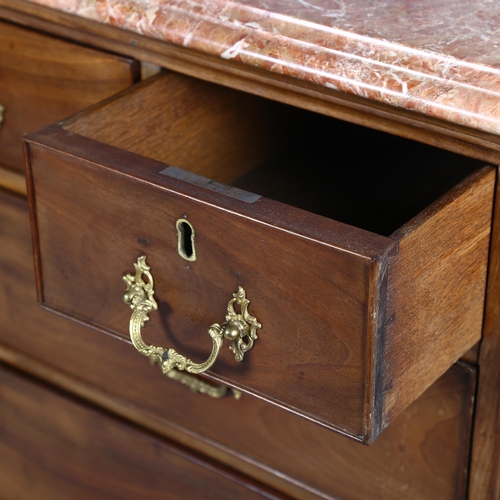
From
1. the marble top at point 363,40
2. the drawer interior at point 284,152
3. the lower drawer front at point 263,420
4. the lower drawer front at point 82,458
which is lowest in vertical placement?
the lower drawer front at point 82,458

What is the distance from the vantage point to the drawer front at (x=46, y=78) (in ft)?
2.38

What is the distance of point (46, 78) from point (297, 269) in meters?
0.38

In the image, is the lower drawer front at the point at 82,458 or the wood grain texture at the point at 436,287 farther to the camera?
the lower drawer front at the point at 82,458

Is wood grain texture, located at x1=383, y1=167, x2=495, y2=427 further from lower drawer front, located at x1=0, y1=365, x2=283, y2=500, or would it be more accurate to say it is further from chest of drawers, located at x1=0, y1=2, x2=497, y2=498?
lower drawer front, located at x1=0, y1=365, x2=283, y2=500

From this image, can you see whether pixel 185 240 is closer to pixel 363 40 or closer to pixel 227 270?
pixel 227 270

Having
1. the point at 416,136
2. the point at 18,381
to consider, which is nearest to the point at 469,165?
the point at 416,136

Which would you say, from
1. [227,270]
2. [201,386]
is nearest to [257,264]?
[227,270]

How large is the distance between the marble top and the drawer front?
7cm

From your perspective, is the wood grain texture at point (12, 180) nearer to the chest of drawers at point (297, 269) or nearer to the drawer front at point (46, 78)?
the drawer front at point (46, 78)

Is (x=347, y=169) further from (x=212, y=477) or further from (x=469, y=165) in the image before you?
(x=212, y=477)

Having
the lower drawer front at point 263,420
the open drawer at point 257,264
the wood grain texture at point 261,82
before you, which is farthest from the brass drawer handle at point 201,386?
the wood grain texture at point 261,82

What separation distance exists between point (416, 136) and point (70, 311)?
0.94 ft

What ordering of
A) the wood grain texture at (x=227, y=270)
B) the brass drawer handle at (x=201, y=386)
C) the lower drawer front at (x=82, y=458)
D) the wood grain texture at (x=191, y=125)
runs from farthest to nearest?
1. the lower drawer front at (x=82, y=458)
2. the brass drawer handle at (x=201, y=386)
3. the wood grain texture at (x=191, y=125)
4. the wood grain texture at (x=227, y=270)

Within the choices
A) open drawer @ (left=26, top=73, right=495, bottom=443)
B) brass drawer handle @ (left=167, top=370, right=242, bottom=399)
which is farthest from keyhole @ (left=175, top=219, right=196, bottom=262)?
brass drawer handle @ (left=167, top=370, right=242, bottom=399)
